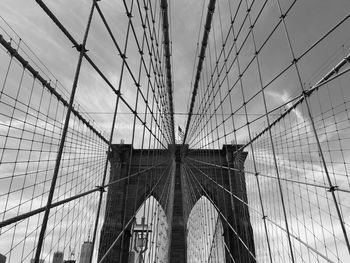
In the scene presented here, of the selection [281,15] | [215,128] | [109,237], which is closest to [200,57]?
[215,128]

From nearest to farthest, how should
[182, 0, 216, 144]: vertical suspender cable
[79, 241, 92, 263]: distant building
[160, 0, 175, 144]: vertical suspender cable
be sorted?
[79, 241, 92, 263]: distant building, [182, 0, 216, 144]: vertical suspender cable, [160, 0, 175, 144]: vertical suspender cable

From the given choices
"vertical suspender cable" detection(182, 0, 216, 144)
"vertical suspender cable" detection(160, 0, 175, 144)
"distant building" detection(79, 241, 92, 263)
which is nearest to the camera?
"distant building" detection(79, 241, 92, 263)

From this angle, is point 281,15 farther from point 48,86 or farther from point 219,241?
point 219,241

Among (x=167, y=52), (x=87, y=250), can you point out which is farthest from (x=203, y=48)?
(x=87, y=250)

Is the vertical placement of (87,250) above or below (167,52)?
below

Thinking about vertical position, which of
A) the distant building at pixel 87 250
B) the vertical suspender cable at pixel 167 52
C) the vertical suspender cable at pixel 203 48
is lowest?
the distant building at pixel 87 250

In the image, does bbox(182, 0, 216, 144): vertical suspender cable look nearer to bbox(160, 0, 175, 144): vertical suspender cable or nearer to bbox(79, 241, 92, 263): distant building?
bbox(160, 0, 175, 144): vertical suspender cable

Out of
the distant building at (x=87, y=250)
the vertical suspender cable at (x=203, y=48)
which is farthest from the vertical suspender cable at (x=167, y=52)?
the distant building at (x=87, y=250)

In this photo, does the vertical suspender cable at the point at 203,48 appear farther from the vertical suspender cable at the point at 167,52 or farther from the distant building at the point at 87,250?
the distant building at the point at 87,250

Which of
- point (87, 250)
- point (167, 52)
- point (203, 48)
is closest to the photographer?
point (87, 250)

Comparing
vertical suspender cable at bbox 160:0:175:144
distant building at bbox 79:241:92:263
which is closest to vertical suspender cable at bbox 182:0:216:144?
vertical suspender cable at bbox 160:0:175:144

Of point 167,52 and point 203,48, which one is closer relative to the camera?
point 203,48

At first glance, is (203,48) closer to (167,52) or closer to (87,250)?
(167,52)

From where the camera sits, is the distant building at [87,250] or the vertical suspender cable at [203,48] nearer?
the distant building at [87,250]
